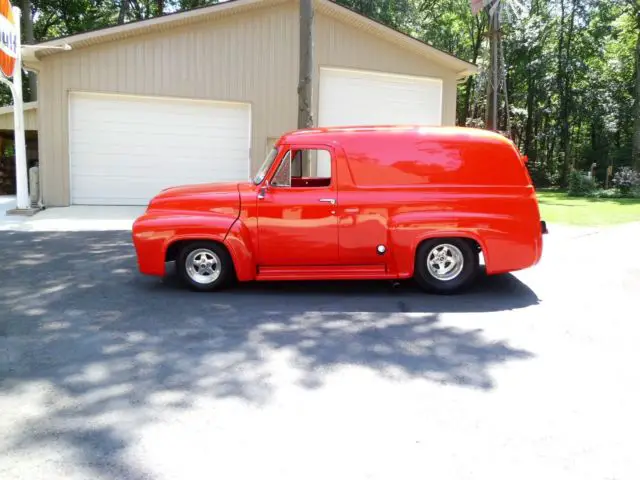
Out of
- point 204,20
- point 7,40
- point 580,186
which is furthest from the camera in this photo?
point 580,186

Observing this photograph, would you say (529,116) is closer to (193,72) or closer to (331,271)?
(193,72)

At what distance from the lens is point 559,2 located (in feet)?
104

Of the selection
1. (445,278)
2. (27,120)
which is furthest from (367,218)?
(27,120)

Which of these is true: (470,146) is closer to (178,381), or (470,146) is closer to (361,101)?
(178,381)

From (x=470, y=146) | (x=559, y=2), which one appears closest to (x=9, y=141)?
(x=470, y=146)

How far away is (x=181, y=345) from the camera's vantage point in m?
4.87

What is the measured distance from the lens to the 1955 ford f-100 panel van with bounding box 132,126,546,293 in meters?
6.67

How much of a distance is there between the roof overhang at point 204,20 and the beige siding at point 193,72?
7.5 inches

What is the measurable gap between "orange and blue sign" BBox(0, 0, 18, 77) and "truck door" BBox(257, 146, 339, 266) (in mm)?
8951

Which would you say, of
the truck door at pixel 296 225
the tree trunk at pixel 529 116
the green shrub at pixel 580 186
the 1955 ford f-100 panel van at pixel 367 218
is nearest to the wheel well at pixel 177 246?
the 1955 ford f-100 panel van at pixel 367 218

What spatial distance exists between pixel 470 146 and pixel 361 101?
10.4 meters

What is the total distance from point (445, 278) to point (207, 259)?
2.85 metres

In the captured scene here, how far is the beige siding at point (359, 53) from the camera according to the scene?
638 inches

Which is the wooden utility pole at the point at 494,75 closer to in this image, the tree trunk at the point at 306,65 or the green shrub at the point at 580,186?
the green shrub at the point at 580,186
